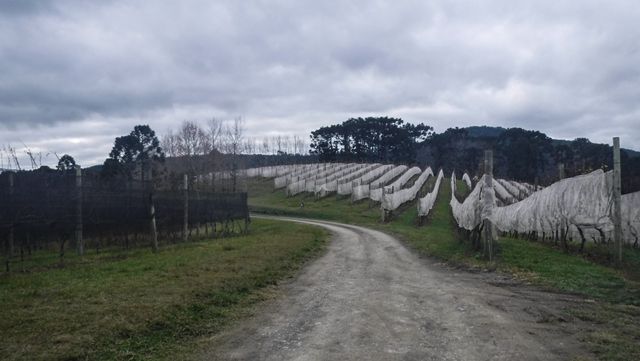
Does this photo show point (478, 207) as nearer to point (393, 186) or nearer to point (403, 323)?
point (403, 323)

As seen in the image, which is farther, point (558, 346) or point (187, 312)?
point (187, 312)

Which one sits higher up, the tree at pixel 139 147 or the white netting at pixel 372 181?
the tree at pixel 139 147

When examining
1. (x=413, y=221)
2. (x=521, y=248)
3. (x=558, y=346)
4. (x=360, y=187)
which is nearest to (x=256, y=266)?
(x=558, y=346)

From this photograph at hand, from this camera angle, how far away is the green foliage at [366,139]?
4107 inches

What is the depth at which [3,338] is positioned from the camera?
21.1 feet

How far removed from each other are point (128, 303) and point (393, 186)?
41.6 meters

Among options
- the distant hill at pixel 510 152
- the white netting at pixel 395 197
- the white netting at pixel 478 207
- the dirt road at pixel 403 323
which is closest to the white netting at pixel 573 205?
the white netting at pixel 478 207

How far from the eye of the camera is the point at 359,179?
6219 centimetres

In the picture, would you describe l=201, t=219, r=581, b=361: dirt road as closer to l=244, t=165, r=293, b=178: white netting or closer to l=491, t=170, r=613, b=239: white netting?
l=491, t=170, r=613, b=239: white netting

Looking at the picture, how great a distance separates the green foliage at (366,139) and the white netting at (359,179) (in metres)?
23.5

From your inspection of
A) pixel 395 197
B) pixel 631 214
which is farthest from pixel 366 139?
pixel 631 214

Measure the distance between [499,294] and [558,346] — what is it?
370cm

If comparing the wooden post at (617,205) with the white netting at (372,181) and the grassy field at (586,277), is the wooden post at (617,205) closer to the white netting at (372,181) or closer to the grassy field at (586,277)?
the grassy field at (586,277)

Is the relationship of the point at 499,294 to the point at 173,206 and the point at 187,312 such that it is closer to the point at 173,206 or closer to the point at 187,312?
the point at 187,312
